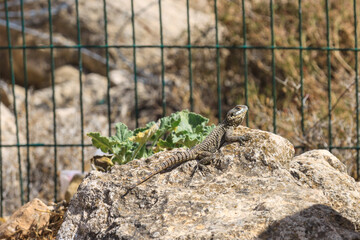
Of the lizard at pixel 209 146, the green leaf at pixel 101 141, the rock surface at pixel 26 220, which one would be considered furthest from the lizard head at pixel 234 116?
the rock surface at pixel 26 220

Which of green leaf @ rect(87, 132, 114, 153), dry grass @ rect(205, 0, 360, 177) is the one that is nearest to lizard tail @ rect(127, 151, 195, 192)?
green leaf @ rect(87, 132, 114, 153)

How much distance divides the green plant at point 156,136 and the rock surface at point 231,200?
40 centimetres

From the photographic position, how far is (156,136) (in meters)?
4.61

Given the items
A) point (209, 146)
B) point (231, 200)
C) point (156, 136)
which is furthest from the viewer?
point (156, 136)

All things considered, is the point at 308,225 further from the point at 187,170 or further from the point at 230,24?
the point at 230,24

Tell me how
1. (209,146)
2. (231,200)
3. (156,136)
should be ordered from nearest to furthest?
(231,200), (209,146), (156,136)

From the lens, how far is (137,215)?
346 centimetres

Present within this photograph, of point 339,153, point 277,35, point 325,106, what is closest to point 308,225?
point 339,153

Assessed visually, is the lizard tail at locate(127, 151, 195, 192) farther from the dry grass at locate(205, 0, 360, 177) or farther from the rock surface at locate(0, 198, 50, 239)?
the dry grass at locate(205, 0, 360, 177)

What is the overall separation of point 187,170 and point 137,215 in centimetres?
59

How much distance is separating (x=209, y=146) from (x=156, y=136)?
0.59m

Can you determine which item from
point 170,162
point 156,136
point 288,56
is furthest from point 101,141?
point 288,56

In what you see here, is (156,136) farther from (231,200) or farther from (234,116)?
(231,200)

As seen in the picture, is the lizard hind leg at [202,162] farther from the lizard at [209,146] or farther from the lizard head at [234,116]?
the lizard head at [234,116]
